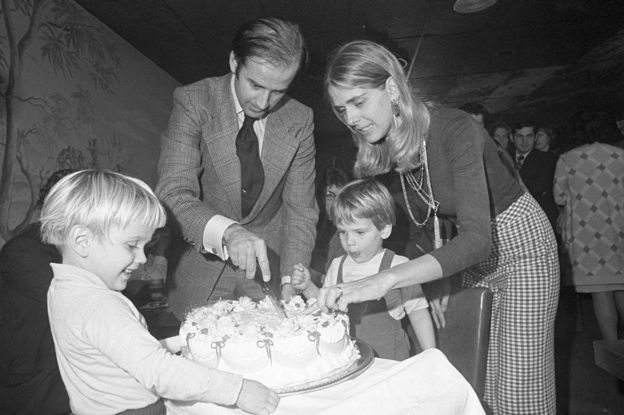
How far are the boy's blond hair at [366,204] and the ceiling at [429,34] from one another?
2.67 metres

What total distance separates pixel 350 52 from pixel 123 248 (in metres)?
1.06

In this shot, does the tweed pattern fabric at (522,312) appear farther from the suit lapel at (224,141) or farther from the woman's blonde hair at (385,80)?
the suit lapel at (224,141)

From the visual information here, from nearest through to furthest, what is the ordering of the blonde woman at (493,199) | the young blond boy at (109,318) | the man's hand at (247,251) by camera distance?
the young blond boy at (109,318), the man's hand at (247,251), the blonde woman at (493,199)

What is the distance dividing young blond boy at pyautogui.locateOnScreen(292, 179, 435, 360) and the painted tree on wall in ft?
7.49

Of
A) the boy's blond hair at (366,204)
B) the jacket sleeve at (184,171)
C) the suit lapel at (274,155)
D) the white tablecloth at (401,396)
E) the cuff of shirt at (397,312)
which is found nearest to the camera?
the white tablecloth at (401,396)

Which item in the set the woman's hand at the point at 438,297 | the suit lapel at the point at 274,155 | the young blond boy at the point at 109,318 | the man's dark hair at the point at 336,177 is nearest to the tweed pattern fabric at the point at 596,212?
the man's dark hair at the point at 336,177

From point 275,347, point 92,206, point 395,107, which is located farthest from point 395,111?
point 92,206

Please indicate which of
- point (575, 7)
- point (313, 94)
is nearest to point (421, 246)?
point (575, 7)

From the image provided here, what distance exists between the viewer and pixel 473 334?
1.61m

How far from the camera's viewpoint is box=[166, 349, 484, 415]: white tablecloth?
40.4 inches

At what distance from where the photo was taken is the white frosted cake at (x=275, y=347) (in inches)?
52.9

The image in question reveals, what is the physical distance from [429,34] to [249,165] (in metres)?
4.52

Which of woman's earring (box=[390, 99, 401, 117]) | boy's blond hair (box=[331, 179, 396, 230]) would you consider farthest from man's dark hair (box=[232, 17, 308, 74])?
boy's blond hair (box=[331, 179, 396, 230])

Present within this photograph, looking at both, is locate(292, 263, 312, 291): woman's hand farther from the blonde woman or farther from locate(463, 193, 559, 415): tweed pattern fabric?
locate(463, 193, 559, 415): tweed pattern fabric
